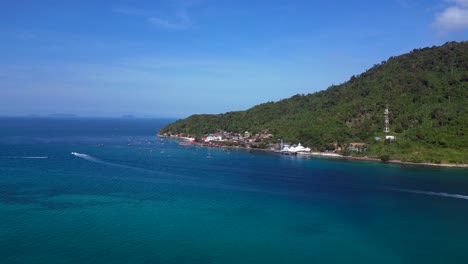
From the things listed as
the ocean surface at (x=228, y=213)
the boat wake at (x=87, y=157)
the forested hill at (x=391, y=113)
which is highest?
the forested hill at (x=391, y=113)

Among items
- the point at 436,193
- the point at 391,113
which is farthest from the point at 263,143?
the point at 436,193

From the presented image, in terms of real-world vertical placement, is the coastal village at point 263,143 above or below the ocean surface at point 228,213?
→ above

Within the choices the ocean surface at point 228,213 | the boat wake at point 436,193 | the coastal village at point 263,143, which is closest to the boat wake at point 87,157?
the ocean surface at point 228,213

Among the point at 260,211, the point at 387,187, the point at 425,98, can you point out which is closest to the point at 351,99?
the point at 425,98

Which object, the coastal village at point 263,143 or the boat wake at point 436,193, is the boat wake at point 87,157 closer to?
the coastal village at point 263,143

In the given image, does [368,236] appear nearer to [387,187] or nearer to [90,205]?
[387,187]

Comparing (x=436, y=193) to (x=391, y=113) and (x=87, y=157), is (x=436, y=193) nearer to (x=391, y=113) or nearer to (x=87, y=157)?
(x=391, y=113)
